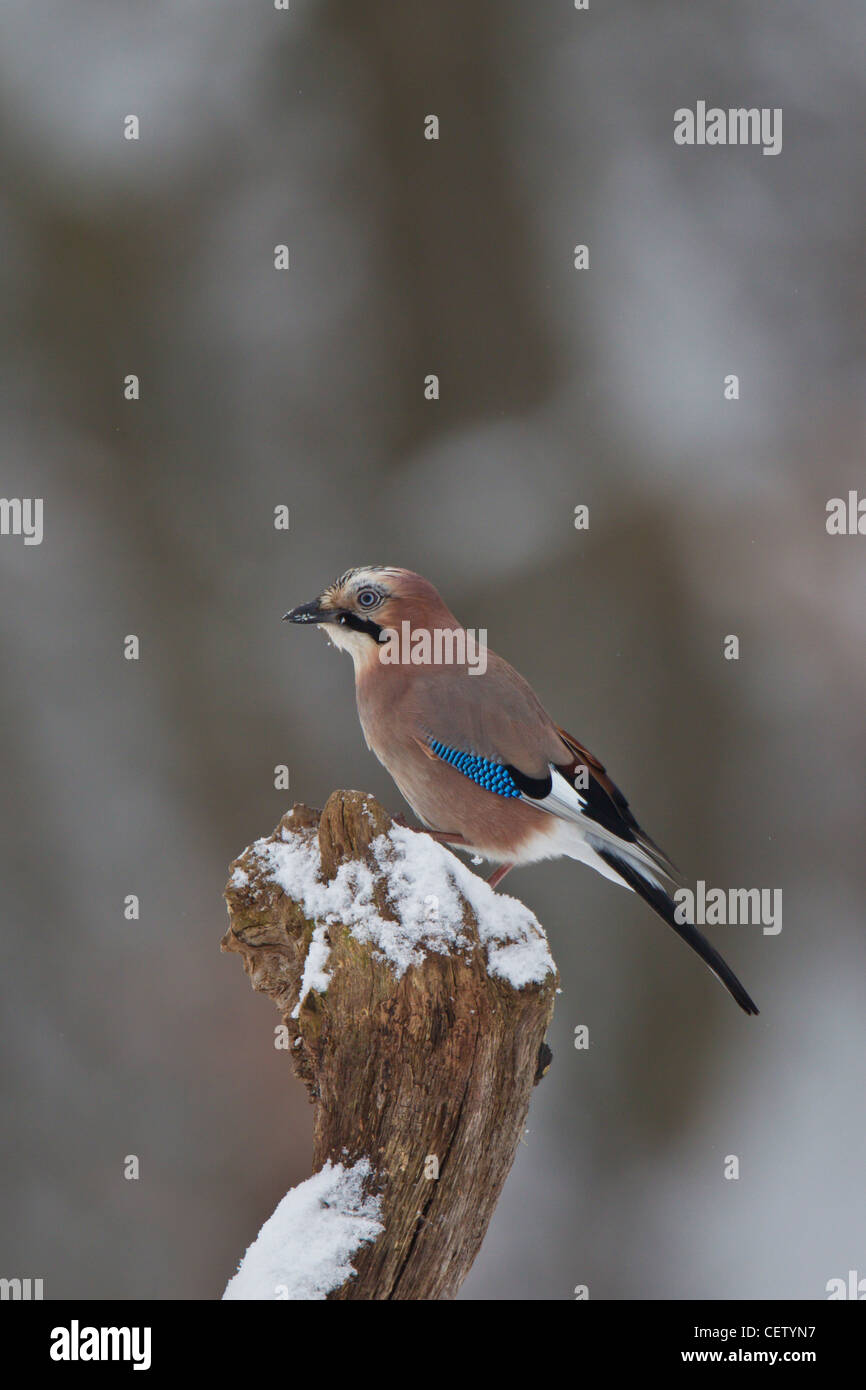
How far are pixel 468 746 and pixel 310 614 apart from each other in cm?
58

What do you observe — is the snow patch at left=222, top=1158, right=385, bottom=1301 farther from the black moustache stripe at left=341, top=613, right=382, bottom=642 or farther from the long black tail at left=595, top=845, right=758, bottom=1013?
the black moustache stripe at left=341, top=613, right=382, bottom=642

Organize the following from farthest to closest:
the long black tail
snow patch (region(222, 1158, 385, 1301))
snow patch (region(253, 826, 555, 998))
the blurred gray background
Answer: the blurred gray background → the long black tail → snow patch (region(253, 826, 555, 998)) → snow patch (region(222, 1158, 385, 1301))

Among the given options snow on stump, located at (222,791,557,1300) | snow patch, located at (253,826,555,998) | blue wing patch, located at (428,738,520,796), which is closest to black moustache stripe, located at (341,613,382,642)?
blue wing patch, located at (428,738,520,796)

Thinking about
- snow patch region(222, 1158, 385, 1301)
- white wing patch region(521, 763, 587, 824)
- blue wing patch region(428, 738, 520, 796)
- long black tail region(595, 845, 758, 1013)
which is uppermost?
blue wing patch region(428, 738, 520, 796)

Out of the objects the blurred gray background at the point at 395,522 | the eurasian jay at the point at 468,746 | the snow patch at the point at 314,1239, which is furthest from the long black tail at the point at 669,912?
the blurred gray background at the point at 395,522

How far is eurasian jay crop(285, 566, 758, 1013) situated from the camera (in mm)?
3672

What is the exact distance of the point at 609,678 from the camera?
20.5 ft

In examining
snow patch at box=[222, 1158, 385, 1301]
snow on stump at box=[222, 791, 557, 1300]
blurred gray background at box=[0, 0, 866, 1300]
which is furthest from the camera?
blurred gray background at box=[0, 0, 866, 1300]

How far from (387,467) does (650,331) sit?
1475 millimetres

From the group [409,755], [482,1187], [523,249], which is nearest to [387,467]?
[523,249]

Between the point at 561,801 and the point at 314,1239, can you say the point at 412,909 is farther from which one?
the point at 561,801

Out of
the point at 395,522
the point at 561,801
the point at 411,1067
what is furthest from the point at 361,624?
the point at 395,522

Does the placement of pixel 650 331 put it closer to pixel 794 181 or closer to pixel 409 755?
pixel 794 181

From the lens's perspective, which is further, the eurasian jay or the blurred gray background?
the blurred gray background
